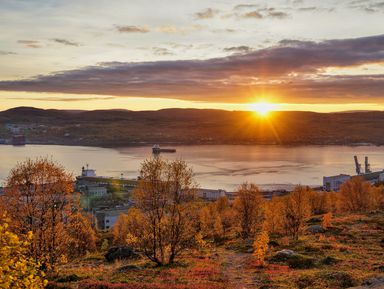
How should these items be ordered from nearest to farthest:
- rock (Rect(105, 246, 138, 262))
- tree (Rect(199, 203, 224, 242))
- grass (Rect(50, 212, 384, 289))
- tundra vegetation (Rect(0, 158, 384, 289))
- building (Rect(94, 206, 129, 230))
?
grass (Rect(50, 212, 384, 289))
tundra vegetation (Rect(0, 158, 384, 289))
rock (Rect(105, 246, 138, 262))
tree (Rect(199, 203, 224, 242))
building (Rect(94, 206, 129, 230))

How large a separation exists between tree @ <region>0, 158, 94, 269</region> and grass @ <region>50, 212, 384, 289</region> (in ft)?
6.30

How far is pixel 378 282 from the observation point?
18.8m

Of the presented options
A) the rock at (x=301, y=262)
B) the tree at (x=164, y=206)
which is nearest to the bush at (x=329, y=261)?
the rock at (x=301, y=262)

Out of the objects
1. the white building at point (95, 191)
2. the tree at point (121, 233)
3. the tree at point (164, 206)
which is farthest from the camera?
the white building at point (95, 191)

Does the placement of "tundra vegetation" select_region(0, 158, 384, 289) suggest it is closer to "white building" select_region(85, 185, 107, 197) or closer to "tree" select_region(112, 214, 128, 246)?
"tree" select_region(112, 214, 128, 246)

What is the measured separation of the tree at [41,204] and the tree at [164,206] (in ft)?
14.9

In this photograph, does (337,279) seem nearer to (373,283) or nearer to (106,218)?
(373,283)

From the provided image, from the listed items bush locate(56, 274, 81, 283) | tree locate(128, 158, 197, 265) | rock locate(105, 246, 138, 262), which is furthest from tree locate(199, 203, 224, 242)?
bush locate(56, 274, 81, 283)

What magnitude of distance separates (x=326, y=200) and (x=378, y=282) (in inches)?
2454

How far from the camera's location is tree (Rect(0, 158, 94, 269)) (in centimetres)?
2412

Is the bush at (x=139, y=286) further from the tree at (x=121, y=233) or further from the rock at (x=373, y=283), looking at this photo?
the tree at (x=121, y=233)

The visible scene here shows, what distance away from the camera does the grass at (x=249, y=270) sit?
20844mm

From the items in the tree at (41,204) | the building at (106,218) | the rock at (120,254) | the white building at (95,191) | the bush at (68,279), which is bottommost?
the building at (106,218)

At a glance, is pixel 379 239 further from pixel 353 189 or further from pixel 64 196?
pixel 353 189
